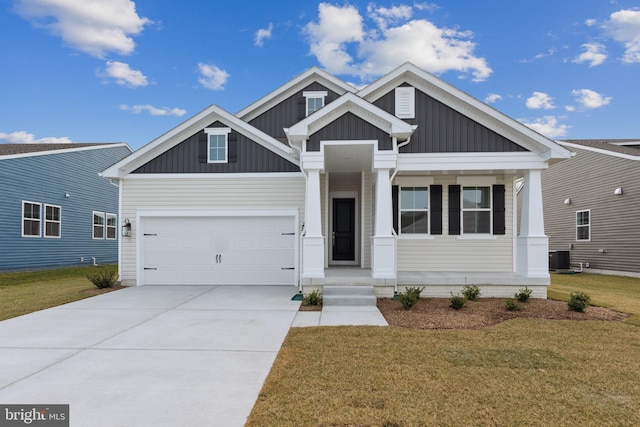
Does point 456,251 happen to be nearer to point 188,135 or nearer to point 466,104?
point 466,104

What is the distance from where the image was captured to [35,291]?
1060 centimetres

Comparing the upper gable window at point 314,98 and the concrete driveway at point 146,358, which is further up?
the upper gable window at point 314,98

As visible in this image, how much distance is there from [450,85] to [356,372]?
7727 millimetres

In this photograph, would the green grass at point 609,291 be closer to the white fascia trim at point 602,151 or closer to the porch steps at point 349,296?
the white fascia trim at point 602,151

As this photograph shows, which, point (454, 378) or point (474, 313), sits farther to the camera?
point (474, 313)

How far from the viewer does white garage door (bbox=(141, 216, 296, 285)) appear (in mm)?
10906

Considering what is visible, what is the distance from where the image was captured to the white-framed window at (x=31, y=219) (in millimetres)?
15664

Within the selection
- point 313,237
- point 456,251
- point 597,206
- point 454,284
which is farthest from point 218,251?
point 597,206

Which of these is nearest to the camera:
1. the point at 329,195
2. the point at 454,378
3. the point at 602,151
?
the point at 454,378

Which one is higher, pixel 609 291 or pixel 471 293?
pixel 471 293

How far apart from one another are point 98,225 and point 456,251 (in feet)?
60.5

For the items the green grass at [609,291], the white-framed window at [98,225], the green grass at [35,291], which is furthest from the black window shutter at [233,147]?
the white-framed window at [98,225]

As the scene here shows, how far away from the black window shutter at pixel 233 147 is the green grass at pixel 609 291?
29.8 ft

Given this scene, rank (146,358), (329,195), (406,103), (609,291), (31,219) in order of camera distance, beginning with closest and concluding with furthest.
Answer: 1. (146,358)
2. (406,103)
3. (609,291)
4. (329,195)
5. (31,219)
